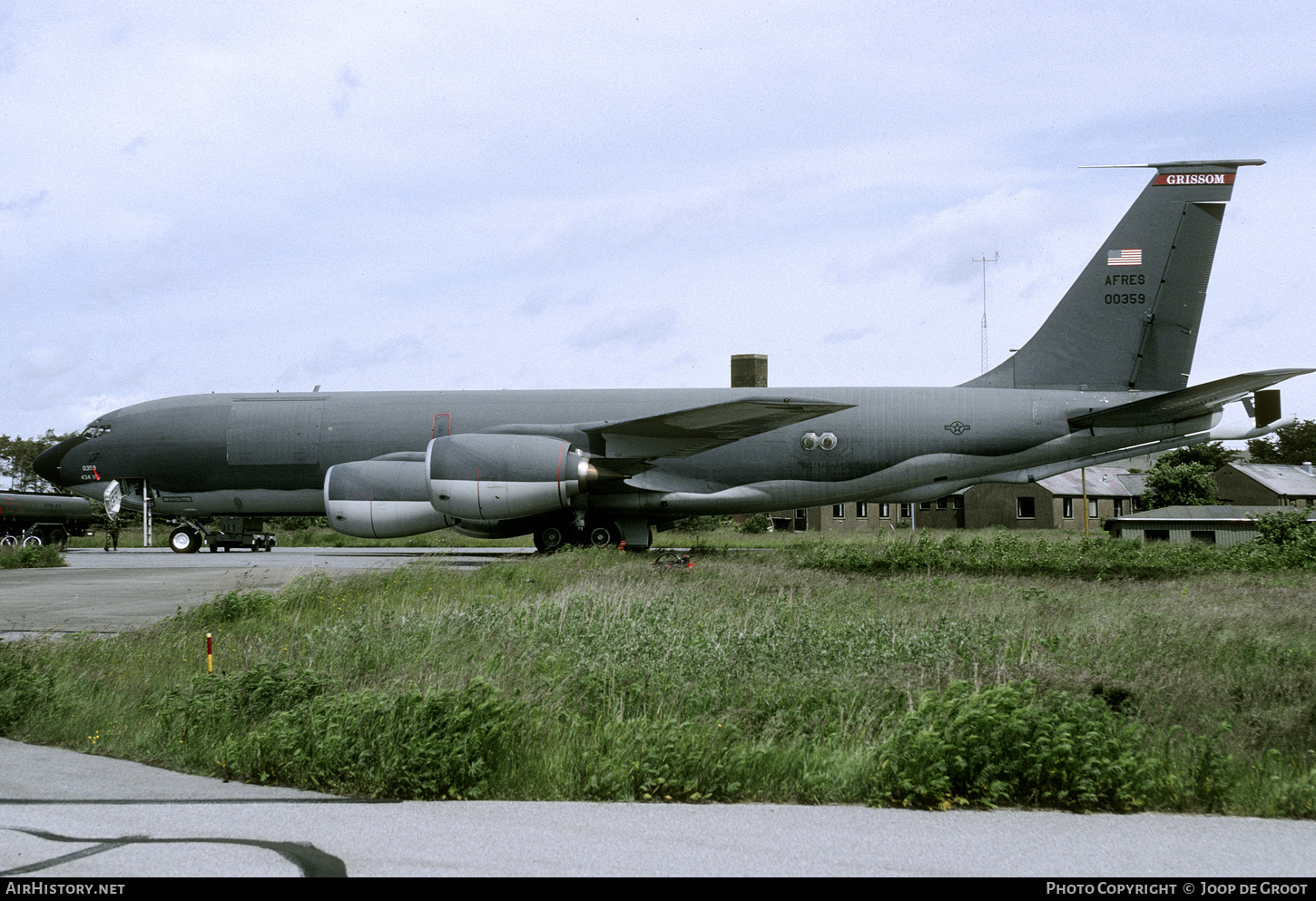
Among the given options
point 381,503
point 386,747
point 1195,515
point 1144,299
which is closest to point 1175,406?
point 1144,299

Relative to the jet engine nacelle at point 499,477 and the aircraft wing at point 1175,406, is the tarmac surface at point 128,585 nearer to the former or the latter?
the jet engine nacelle at point 499,477

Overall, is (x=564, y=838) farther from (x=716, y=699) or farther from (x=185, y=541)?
(x=185, y=541)

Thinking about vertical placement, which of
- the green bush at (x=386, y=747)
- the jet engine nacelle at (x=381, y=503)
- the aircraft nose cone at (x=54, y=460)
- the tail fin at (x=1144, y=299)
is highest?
the tail fin at (x=1144, y=299)

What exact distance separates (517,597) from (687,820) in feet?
26.4

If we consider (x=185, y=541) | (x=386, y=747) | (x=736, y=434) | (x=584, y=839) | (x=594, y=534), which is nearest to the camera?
(x=584, y=839)

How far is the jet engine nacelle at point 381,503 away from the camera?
21.6 meters

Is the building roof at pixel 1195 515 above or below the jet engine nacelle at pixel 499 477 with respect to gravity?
below

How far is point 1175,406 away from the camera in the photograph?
20.9 m

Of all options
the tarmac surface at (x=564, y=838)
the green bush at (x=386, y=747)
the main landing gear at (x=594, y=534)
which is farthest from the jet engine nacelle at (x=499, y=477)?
the tarmac surface at (x=564, y=838)

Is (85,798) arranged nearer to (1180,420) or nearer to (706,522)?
(1180,420)

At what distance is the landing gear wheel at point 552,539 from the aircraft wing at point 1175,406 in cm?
1171

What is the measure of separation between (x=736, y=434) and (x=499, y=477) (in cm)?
526

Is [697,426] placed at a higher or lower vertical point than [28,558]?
higher

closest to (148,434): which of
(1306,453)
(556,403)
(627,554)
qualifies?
(556,403)
